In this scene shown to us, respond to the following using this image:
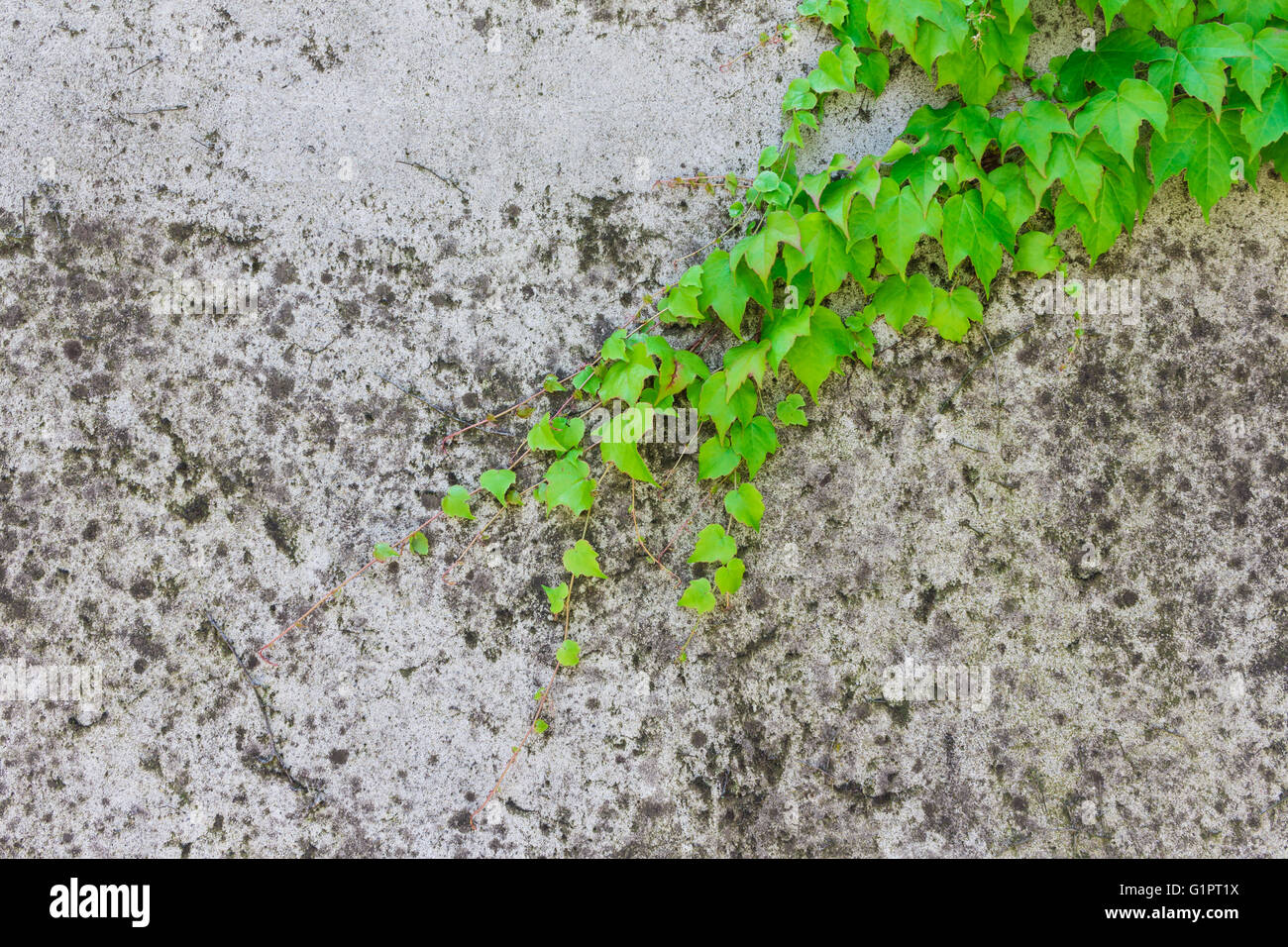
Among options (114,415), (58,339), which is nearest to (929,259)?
(114,415)

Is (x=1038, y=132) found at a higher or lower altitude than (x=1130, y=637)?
higher

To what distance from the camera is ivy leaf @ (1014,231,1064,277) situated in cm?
200

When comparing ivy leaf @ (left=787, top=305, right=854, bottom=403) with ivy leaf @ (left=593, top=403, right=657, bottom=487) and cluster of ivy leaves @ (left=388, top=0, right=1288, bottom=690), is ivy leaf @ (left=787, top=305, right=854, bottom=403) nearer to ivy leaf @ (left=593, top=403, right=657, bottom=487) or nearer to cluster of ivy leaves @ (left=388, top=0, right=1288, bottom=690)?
cluster of ivy leaves @ (left=388, top=0, right=1288, bottom=690)

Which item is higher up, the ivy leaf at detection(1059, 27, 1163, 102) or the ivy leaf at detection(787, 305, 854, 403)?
the ivy leaf at detection(1059, 27, 1163, 102)

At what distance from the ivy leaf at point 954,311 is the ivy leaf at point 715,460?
0.66m

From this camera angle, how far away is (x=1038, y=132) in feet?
6.03

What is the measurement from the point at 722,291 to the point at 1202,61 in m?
1.26

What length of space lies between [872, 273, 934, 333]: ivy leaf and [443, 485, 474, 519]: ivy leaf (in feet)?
4.06

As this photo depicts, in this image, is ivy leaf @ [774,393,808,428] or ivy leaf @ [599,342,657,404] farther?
ivy leaf @ [774,393,808,428]

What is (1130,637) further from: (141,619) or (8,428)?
(8,428)

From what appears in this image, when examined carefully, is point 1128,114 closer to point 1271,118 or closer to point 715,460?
point 1271,118

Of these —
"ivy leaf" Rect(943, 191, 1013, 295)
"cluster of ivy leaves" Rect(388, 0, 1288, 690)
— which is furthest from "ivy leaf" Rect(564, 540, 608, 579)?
"ivy leaf" Rect(943, 191, 1013, 295)

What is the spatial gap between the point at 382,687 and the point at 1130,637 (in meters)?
2.05

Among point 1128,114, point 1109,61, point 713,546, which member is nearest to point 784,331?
point 713,546
